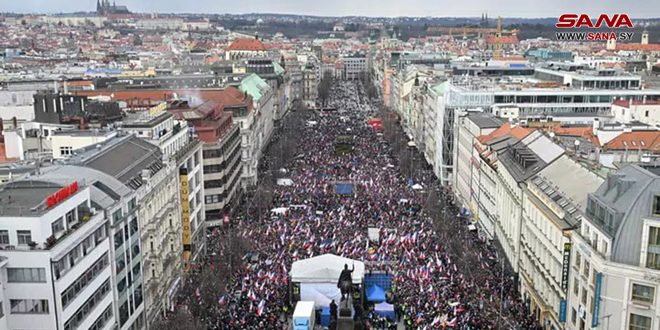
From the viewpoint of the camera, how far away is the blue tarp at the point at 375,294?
228 ft

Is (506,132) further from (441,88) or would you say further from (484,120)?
(441,88)

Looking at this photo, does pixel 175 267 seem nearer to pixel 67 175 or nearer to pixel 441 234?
pixel 67 175

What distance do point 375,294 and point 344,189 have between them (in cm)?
4911

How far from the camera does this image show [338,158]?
496 ft

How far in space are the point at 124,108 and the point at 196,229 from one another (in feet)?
71.1

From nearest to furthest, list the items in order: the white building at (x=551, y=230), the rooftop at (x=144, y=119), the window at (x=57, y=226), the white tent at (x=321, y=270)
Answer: the window at (x=57, y=226), the white building at (x=551, y=230), the white tent at (x=321, y=270), the rooftop at (x=144, y=119)

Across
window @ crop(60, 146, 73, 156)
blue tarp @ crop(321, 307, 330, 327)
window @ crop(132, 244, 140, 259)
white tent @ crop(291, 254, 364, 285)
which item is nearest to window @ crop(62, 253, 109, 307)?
window @ crop(132, 244, 140, 259)

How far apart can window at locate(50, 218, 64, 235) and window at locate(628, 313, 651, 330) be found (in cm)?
3791

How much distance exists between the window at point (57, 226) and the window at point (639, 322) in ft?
124

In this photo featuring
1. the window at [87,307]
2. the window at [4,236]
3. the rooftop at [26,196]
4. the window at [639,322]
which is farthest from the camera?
the window at [87,307]

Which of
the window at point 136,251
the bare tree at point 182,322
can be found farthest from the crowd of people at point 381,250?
the window at point 136,251

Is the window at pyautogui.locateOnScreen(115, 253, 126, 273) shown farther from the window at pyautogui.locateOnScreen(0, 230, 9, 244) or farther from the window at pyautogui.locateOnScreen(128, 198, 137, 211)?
the window at pyautogui.locateOnScreen(0, 230, 9, 244)

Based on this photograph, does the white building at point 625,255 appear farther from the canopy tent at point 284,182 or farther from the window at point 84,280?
the canopy tent at point 284,182

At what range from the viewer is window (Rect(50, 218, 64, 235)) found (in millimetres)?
46281
